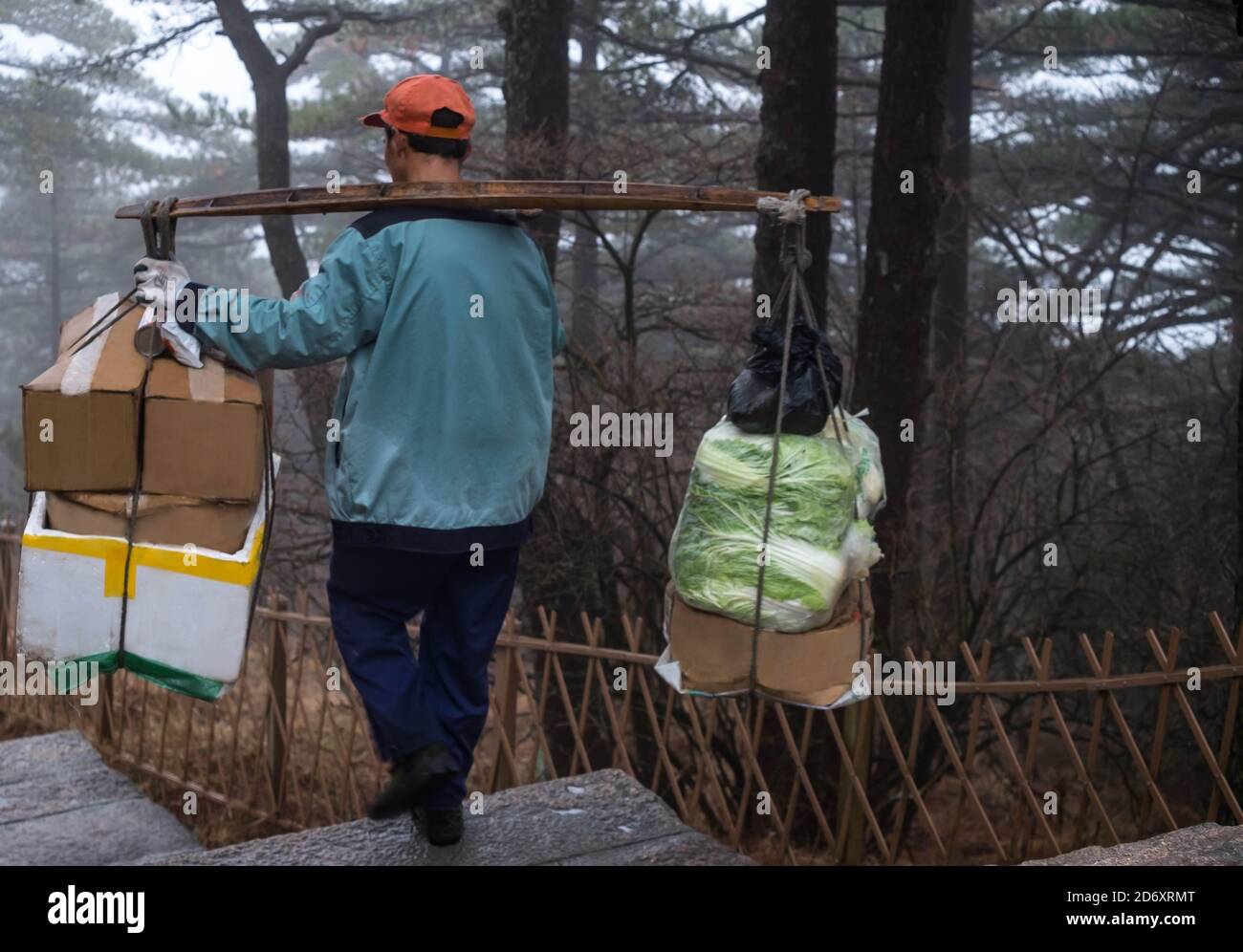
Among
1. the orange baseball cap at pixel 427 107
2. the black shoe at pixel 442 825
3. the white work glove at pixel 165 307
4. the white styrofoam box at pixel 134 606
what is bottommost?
the black shoe at pixel 442 825

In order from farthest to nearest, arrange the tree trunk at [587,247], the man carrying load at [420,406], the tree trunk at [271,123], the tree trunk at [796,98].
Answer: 1. the tree trunk at [271,123]
2. the tree trunk at [587,247]
3. the tree trunk at [796,98]
4. the man carrying load at [420,406]

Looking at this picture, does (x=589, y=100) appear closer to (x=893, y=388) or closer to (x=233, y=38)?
→ (x=233, y=38)

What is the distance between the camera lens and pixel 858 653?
3283mm

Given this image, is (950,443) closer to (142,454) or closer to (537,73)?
(537,73)

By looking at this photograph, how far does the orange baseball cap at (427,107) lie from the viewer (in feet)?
10.6

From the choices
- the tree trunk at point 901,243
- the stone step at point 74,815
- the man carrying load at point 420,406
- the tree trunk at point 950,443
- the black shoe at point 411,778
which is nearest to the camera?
the man carrying load at point 420,406

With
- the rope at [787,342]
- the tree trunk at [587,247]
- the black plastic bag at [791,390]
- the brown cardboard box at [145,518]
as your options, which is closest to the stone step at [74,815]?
the brown cardboard box at [145,518]

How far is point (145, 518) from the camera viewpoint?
3.06m

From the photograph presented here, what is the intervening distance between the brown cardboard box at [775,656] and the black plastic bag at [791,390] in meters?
0.46

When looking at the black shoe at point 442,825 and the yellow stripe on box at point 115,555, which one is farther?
the black shoe at point 442,825

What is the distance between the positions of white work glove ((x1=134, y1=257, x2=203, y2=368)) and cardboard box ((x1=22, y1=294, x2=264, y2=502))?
0.14 ft

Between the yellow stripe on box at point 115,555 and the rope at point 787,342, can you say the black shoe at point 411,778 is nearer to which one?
the yellow stripe on box at point 115,555

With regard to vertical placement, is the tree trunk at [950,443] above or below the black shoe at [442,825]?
above
